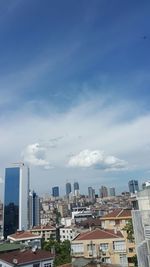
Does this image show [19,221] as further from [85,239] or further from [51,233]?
[85,239]

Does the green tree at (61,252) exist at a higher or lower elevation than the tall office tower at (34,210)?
A: lower

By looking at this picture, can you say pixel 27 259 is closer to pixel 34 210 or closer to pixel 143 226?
pixel 143 226

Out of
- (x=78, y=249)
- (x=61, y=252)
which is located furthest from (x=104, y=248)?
(x=61, y=252)

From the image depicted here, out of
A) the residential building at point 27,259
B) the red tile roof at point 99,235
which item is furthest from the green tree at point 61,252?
the red tile roof at point 99,235

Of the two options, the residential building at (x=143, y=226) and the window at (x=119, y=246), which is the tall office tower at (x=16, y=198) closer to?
the window at (x=119, y=246)

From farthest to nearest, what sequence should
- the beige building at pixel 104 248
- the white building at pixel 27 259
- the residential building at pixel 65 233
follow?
the residential building at pixel 65 233, the beige building at pixel 104 248, the white building at pixel 27 259
